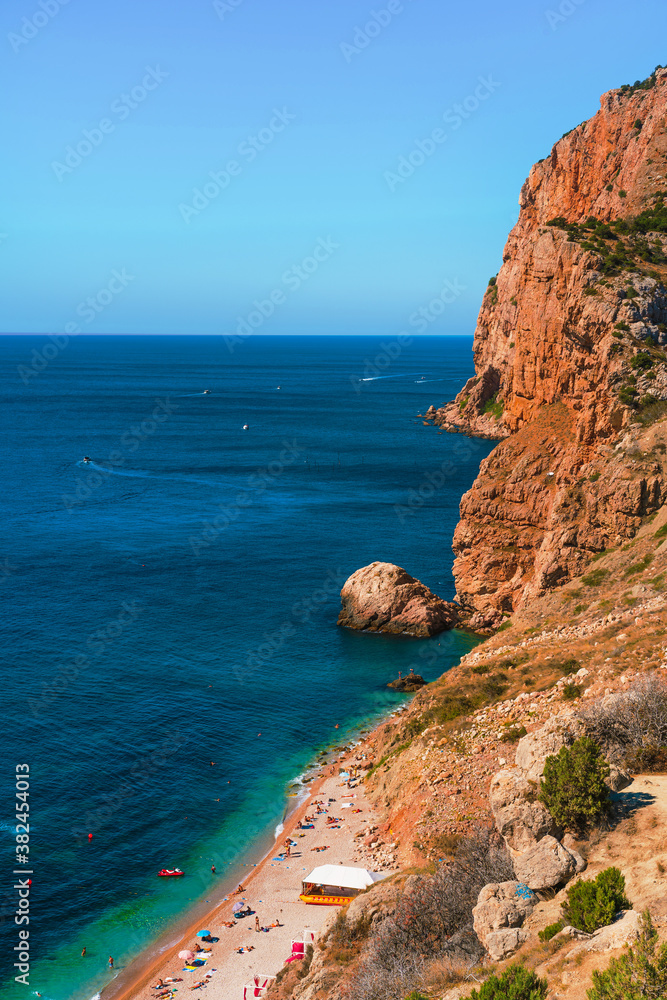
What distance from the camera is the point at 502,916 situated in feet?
57.7

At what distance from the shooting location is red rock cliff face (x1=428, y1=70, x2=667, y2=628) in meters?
46.5

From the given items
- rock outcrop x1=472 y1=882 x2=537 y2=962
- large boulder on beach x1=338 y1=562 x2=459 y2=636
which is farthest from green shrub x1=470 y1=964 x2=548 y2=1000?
large boulder on beach x1=338 y1=562 x2=459 y2=636

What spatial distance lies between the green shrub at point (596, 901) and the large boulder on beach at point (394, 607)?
41139 millimetres

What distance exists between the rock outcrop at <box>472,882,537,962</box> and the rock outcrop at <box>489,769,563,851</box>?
238cm

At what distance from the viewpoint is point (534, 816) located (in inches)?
822

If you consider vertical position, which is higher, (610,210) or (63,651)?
(610,210)

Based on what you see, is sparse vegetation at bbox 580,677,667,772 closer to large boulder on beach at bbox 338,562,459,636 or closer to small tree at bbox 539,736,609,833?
small tree at bbox 539,736,609,833

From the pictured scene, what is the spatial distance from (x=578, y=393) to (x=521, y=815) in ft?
120

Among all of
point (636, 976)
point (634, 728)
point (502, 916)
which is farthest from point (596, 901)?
point (634, 728)

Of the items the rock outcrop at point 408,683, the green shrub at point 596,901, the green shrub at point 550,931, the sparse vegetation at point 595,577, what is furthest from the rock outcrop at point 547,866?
the rock outcrop at point 408,683

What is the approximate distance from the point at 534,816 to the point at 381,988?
572cm

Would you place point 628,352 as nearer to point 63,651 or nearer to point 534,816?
point 534,816

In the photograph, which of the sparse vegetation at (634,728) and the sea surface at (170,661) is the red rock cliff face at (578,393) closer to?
the sea surface at (170,661)

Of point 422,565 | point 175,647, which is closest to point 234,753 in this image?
point 175,647
